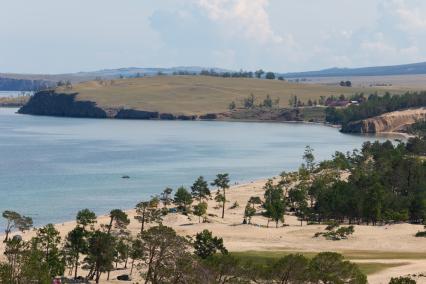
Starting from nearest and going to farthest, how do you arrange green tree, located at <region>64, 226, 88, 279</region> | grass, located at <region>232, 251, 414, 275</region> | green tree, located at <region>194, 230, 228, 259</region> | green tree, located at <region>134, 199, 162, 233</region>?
1. green tree, located at <region>194, 230, 228, 259</region>
2. green tree, located at <region>64, 226, 88, 279</region>
3. grass, located at <region>232, 251, 414, 275</region>
4. green tree, located at <region>134, 199, 162, 233</region>

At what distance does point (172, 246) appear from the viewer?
4272 cm

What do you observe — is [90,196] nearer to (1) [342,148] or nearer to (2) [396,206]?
(2) [396,206]

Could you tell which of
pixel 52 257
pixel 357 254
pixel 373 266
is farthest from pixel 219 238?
pixel 52 257

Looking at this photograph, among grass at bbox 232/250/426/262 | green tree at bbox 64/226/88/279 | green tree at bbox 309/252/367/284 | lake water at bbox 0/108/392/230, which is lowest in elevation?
lake water at bbox 0/108/392/230

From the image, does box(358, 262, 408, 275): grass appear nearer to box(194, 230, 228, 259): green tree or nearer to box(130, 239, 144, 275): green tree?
box(194, 230, 228, 259): green tree

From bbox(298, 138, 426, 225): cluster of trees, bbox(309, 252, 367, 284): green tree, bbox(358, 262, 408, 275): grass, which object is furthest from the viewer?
bbox(298, 138, 426, 225): cluster of trees

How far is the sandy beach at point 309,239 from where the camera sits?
213ft

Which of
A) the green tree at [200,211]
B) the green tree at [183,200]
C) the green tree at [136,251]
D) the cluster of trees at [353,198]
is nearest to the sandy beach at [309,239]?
the green tree at [200,211]

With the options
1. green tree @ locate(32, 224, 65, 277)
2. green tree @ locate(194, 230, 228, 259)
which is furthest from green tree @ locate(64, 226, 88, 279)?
green tree @ locate(194, 230, 228, 259)

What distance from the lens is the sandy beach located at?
6494 centimetres

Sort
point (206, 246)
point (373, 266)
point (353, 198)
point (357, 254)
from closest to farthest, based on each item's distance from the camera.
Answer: point (206, 246)
point (373, 266)
point (357, 254)
point (353, 198)

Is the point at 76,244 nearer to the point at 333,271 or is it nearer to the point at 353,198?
the point at 333,271

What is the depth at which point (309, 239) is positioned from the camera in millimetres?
76812

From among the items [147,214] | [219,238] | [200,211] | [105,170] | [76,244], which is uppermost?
[76,244]
